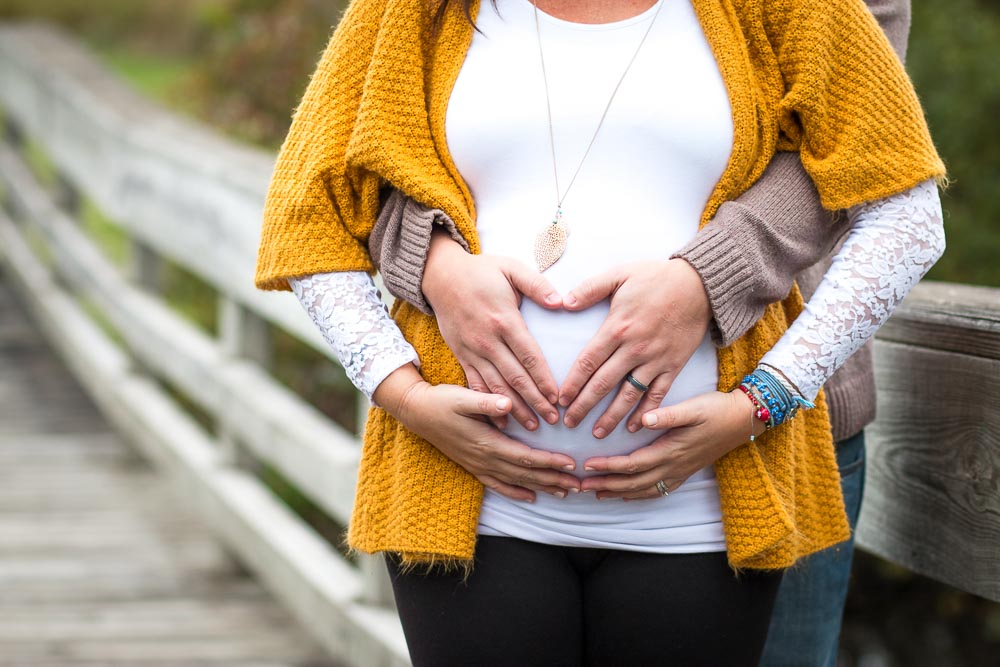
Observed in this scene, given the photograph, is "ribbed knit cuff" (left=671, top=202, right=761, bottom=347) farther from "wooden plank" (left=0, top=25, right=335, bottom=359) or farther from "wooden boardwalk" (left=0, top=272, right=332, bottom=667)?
"wooden boardwalk" (left=0, top=272, right=332, bottom=667)

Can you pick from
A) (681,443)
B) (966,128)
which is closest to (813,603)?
(681,443)

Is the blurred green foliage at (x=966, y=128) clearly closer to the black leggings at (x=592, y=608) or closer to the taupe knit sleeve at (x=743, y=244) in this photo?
the taupe knit sleeve at (x=743, y=244)

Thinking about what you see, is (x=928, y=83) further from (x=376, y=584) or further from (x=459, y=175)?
(x=459, y=175)

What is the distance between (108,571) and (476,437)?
233 centimetres

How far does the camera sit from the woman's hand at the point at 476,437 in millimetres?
1323

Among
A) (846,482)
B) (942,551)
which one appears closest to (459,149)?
(846,482)

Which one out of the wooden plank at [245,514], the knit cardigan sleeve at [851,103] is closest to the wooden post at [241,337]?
the wooden plank at [245,514]

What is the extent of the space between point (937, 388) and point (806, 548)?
432mm

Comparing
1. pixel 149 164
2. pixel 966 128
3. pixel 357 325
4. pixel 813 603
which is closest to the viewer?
pixel 357 325

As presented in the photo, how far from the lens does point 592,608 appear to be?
1376mm

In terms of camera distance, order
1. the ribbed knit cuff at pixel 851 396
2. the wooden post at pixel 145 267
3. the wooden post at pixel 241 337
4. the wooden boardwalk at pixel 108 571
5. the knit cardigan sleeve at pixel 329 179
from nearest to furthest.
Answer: the knit cardigan sleeve at pixel 329 179
the ribbed knit cuff at pixel 851 396
the wooden boardwalk at pixel 108 571
the wooden post at pixel 241 337
the wooden post at pixel 145 267

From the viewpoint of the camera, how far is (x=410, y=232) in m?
1.39

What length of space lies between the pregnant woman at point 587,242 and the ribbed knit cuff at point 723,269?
0.13 feet

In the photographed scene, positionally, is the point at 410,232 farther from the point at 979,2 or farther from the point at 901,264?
the point at 979,2
